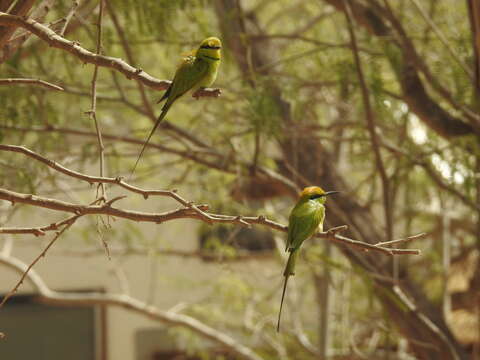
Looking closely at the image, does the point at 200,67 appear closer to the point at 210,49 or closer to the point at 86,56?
the point at 210,49

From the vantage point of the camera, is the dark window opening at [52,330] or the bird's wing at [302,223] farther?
the dark window opening at [52,330]

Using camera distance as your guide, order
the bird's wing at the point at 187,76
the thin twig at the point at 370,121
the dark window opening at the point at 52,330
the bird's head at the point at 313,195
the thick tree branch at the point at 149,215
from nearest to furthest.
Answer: the thick tree branch at the point at 149,215, the bird's wing at the point at 187,76, the bird's head at the point at 313,195, the thin twig at the point at 370,121, the dark window opening at the point at 52,330

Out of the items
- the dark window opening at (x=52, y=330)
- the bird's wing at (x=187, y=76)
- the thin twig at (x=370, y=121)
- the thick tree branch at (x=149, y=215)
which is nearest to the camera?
the thick tree branch at (x=149, y=215)

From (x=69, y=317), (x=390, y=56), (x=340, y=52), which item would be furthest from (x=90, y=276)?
(x=390, y=56)

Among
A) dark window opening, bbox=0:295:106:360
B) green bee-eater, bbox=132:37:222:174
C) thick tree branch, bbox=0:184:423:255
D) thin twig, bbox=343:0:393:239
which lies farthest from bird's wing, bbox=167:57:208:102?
dark window opening, bbox=0:295:106:360

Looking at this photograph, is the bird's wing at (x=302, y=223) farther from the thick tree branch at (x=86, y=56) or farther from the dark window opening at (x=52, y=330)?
the dark window opening at (x=52, y=330)

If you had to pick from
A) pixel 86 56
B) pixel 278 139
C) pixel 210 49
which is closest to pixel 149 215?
pixel 86 56

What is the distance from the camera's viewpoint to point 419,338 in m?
2.14

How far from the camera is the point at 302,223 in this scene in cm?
103

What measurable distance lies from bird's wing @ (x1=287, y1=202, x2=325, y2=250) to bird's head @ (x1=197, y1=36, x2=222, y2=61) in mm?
277

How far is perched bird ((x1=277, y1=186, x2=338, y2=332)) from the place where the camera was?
993mm

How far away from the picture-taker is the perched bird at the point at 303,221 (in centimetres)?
99

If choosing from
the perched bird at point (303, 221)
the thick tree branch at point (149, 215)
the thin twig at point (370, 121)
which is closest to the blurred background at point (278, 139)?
the thin twig at point (370, 121)

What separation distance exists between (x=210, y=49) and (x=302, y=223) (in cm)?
31
